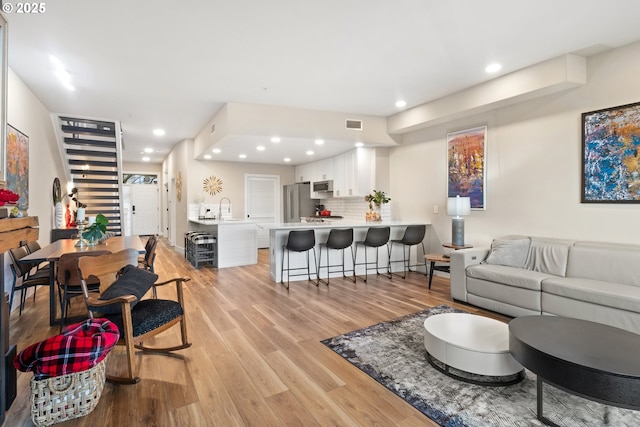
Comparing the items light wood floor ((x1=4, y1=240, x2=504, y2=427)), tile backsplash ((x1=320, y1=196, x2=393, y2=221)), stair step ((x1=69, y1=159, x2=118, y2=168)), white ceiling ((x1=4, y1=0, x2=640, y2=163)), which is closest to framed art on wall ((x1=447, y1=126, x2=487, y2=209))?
white ceiling ((x1=4, y1=0, x2=640, y2=163))

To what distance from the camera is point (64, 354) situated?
1.83 m

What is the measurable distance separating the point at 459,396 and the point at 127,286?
246cm

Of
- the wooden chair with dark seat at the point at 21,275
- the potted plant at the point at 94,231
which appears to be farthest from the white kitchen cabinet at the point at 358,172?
the wooden chair with dark seat at the point at 21,275

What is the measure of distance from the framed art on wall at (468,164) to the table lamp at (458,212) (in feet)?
0.73

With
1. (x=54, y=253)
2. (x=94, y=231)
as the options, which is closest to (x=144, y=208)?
(x=94, y=231)

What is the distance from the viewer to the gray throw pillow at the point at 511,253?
396 cm

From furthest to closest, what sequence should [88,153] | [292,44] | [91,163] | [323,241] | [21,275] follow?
[91,163] < [88,153] < [323,241] < [21,275] < [292,44]

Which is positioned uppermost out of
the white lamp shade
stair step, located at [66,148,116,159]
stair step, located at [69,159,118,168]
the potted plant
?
stair step, located at [66,148,116,159]

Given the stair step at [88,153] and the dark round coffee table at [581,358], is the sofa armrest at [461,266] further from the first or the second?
the stair step at [88,153]

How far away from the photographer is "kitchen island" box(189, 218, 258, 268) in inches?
250

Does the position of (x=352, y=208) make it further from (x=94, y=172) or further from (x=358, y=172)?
(x=94, y=172)

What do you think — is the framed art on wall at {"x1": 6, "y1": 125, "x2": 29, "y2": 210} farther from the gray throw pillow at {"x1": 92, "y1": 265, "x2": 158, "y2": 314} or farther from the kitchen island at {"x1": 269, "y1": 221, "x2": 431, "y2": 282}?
the kitchen island at {"x1": 269, "y1": 221, "x2": 431, "y2": 282}

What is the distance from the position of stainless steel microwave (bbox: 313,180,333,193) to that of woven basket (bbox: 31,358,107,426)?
6.38 meters

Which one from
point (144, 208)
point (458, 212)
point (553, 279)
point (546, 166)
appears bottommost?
point (553, 279)
